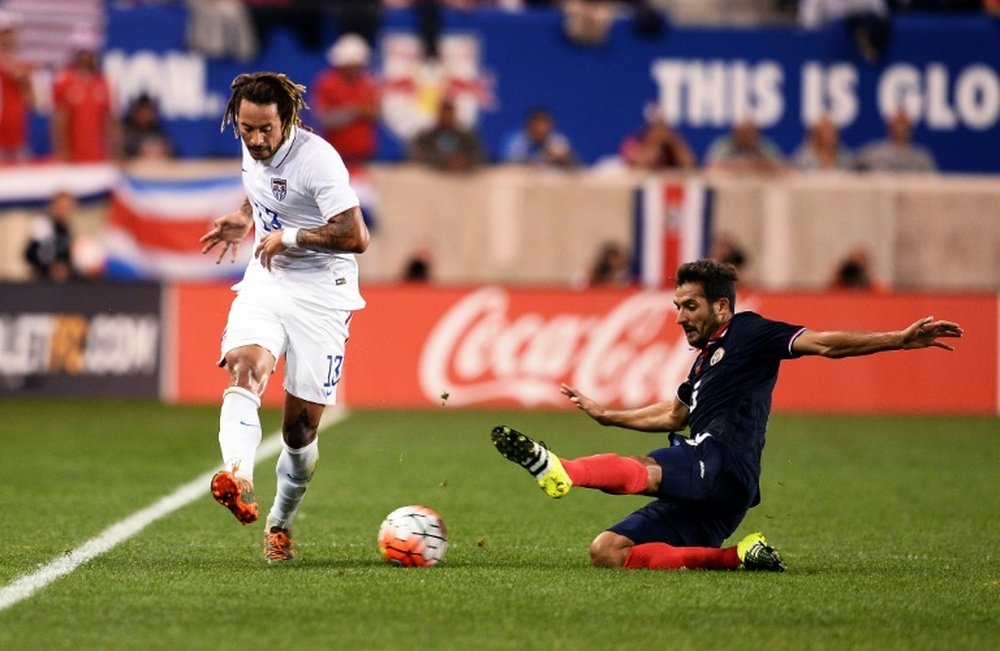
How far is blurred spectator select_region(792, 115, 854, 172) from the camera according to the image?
70.0 ft

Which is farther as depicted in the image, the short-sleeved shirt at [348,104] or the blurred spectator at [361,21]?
the blurred spectator at [361,21]

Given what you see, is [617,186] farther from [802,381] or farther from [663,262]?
[802,381]

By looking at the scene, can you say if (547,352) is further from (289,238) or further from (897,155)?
(289,238)

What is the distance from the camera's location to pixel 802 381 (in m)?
18.5

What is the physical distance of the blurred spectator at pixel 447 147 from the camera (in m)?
20.5

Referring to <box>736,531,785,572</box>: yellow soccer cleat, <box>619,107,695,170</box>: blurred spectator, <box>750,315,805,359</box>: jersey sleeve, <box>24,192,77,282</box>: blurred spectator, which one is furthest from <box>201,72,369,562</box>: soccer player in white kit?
<box>619,107,695,170</box>: blurred spectator

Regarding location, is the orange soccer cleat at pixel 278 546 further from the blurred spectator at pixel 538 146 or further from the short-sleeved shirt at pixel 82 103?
the blurred spectator at pixel 538 146

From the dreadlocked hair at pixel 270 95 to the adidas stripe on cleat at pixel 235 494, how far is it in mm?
1692

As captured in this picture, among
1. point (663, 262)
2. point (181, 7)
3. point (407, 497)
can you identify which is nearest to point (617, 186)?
point (663, 262)

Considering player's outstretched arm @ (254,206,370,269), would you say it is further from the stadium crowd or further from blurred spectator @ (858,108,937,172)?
blurred spectator @ (858,108,937,172)

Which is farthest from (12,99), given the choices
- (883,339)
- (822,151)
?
(883,339)

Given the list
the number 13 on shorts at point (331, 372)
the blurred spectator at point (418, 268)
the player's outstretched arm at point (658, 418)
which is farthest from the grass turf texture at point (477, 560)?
the blurred spectator at point (418, 268)

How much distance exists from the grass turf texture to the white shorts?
0.78 m

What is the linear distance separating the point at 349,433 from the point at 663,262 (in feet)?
20.1
